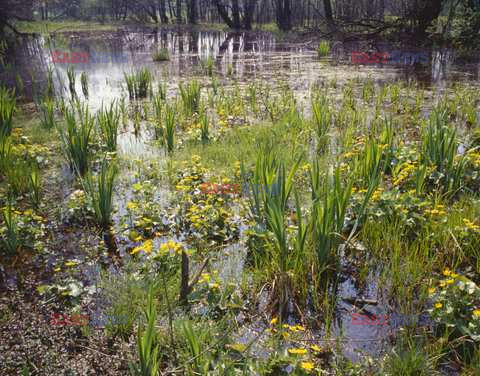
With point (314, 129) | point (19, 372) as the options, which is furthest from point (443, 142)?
point (19, 372)

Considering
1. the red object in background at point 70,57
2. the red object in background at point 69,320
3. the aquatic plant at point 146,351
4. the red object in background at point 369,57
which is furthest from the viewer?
the red object in background at point 70,57

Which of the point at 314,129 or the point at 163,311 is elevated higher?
the point at 314,129

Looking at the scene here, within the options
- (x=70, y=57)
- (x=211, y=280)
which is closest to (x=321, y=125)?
(x=211, y=280)

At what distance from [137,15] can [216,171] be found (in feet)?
94.1

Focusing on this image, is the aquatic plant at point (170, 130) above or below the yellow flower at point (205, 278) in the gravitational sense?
above

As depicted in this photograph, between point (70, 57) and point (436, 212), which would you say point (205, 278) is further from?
point (70, 57)

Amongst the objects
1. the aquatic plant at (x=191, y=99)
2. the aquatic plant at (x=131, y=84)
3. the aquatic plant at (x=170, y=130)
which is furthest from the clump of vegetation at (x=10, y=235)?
the aquatic plant at (x=131, y=84)

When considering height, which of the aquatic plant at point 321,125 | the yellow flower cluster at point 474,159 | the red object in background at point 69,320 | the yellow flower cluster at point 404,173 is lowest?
the red object in background at point 69,320

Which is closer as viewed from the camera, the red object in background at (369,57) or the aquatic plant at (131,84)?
the aquatic plant at (131,84)

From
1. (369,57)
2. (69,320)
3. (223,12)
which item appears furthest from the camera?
(223,12)

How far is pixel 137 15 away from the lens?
28.9m

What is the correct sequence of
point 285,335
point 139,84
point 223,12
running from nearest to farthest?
point 285,335 < point 139,84 < point 223,12

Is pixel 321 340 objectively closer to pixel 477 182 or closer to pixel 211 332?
pixel 211 332

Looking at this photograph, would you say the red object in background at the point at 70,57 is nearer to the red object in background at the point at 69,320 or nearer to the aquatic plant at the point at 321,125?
the aquatic plant at the point at 321,125
